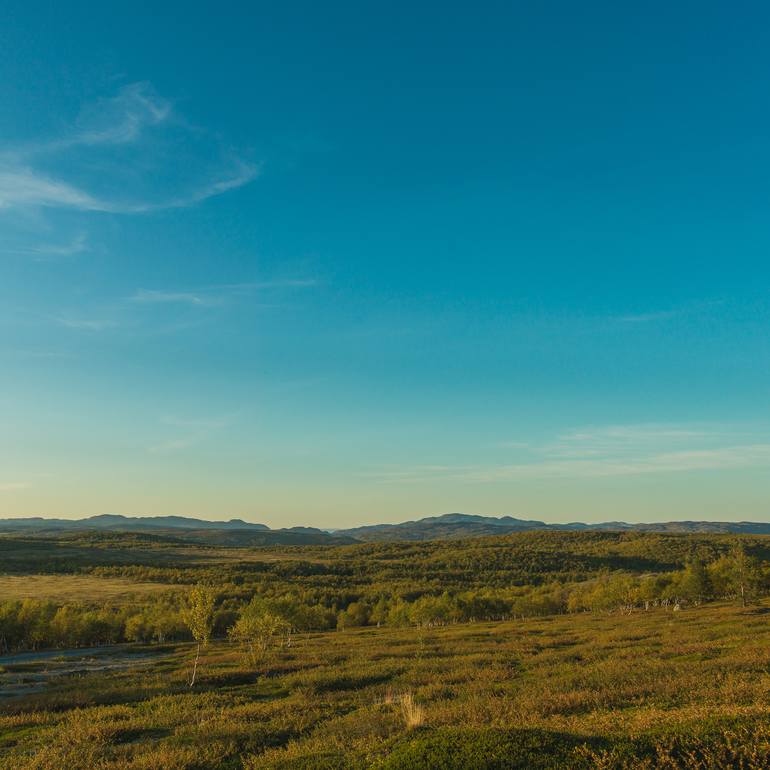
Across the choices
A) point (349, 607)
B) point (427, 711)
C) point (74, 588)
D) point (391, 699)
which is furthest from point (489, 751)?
point (74, 588)

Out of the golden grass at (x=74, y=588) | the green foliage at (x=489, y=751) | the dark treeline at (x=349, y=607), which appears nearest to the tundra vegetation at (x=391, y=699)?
the green foliage at (x=489, y=751)

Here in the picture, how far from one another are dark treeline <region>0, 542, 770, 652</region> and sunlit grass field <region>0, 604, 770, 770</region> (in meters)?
25.6

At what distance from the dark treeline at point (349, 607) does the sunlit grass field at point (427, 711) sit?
2562 cm

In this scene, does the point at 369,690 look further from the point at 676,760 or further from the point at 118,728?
the point at 676,760

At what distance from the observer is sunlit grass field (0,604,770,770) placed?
12.7m

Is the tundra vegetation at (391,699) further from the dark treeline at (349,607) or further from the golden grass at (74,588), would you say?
the golden grass at (74,588)

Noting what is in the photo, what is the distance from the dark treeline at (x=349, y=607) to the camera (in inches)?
3472

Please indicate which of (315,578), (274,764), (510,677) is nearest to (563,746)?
(274,764)

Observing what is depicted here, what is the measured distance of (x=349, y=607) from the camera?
404 ft

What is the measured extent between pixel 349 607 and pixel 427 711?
347ft

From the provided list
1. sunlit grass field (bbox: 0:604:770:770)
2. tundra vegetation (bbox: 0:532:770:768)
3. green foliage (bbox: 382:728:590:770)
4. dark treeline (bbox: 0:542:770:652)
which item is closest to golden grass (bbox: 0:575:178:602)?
dark treeline (bbox: 0:542:770:652)

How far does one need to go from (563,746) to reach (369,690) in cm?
2730

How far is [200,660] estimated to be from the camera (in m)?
63.8

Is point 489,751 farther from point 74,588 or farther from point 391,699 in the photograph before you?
point 74,588
